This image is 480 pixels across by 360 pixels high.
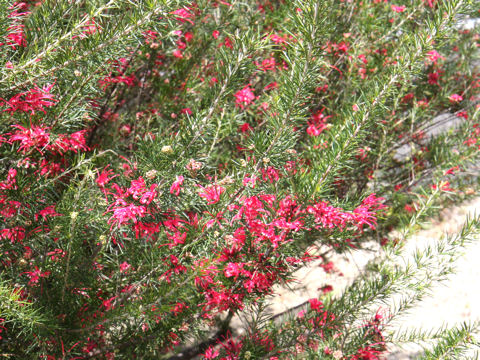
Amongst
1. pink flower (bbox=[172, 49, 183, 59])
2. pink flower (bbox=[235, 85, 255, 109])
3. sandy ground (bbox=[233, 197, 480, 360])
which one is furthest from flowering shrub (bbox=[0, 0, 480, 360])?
sandy ground (bbox=[233, 197, 480, 360])

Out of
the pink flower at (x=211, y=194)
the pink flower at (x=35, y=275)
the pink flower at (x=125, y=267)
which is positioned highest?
the pink flower at (x=211, y=194)

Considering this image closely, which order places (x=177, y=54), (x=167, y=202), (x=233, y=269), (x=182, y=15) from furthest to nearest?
1. (x=177, y=54)
2. (x=182, y=15)
3. (x=233, y=269)
4. (x=167, y=202)

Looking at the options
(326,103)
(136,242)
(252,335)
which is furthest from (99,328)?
(326,103)

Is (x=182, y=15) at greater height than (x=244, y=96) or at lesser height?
greater

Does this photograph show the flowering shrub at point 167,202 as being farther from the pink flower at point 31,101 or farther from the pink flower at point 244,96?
→ the pink flower at point 244,96

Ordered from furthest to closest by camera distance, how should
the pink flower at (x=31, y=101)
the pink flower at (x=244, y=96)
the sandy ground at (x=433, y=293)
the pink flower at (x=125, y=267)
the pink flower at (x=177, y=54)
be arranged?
1. the sandy ground at (x=433, y=293)
2. the pink flower at (x=177, y=54)
3. the pink flower at (x=244, y=96)
4. the pink flower at (x=125, y=267)
5. the pink flower at (x=31, y=101)

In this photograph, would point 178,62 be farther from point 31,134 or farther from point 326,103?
point 31,134

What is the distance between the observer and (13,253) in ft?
5.84

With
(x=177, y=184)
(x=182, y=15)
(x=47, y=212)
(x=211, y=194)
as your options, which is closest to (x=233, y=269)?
(x=211, y=194)

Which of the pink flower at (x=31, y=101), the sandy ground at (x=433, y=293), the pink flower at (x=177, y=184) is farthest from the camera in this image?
the sandy ground at (x=433, y=293)

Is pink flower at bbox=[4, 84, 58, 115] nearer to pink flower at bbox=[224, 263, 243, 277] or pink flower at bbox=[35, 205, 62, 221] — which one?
pink flower at bbox=[35, 205, 62, 221]

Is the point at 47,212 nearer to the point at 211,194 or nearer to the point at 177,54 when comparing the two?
the point at 211,194

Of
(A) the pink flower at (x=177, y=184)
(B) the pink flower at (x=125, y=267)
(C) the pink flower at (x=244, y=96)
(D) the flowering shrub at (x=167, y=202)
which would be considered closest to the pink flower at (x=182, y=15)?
(D) the flowering shrub at (x=167, y=202)

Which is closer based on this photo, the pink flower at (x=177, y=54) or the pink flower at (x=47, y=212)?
the pink flower at (x=47, y=212)
